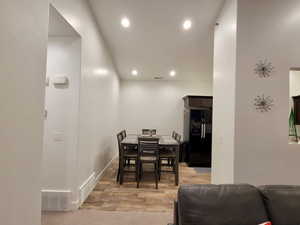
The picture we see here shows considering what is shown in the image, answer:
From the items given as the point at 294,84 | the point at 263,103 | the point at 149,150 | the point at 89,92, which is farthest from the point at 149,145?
the point at 294,84

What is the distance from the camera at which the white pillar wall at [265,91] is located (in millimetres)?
2549

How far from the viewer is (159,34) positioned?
4121 millimetres

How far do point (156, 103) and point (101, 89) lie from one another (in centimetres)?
290

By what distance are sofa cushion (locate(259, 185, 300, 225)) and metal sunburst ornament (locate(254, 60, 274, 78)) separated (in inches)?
65.8

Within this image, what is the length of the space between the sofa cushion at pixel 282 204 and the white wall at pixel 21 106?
1894mm

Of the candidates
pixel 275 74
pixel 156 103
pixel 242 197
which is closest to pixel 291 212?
pixel 242 197

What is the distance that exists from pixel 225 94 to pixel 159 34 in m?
2.07

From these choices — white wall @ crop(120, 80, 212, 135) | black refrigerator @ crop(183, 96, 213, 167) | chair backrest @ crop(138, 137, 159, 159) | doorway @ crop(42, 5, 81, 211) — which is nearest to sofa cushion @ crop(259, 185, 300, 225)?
doorway @ crop(42, 5, 81, 211)

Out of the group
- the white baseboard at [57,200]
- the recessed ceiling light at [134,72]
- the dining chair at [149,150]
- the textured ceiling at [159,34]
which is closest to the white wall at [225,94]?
the textured ceiling at [159,34]

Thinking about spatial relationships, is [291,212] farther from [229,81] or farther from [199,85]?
[199,85]

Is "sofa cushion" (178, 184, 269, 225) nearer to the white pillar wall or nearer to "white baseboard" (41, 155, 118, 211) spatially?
the white pillar wall

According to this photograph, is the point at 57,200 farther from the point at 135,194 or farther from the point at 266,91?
the point at 266,91

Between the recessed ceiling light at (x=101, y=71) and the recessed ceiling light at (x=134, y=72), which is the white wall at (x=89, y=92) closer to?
the recessed ceiling light at (x=101, y=71)

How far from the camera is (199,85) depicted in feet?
21.8
